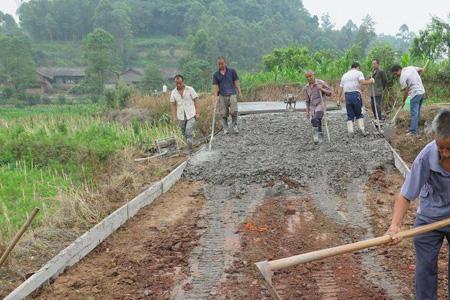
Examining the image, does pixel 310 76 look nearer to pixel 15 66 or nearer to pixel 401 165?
pixel 401 165

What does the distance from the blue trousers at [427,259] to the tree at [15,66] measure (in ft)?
157

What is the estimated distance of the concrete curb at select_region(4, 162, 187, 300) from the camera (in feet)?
14.1

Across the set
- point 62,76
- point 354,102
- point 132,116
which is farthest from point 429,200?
point 62,76

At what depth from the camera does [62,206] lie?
6438 mm

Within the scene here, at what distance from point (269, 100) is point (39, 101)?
29789mm

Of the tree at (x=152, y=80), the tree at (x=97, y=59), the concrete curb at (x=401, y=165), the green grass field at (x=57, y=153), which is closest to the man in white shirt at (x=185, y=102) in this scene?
the green grass field at (x=57, y=153)

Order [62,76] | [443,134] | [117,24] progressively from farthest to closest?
[117,24]
[62,76]
[443,134]

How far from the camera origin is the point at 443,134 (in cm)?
296

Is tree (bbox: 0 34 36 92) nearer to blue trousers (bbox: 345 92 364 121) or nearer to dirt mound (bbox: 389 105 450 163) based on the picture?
dirt mound (bbox: 389 105 450 163)

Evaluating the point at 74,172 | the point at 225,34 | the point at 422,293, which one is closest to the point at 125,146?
the point at 74,172

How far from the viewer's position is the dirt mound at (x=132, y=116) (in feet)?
53.4

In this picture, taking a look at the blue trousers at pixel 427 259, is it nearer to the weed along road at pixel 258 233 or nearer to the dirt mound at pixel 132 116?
the weed along road at pixel 258 233

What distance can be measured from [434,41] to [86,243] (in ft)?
66.3

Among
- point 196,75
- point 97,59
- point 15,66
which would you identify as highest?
point 97,59
